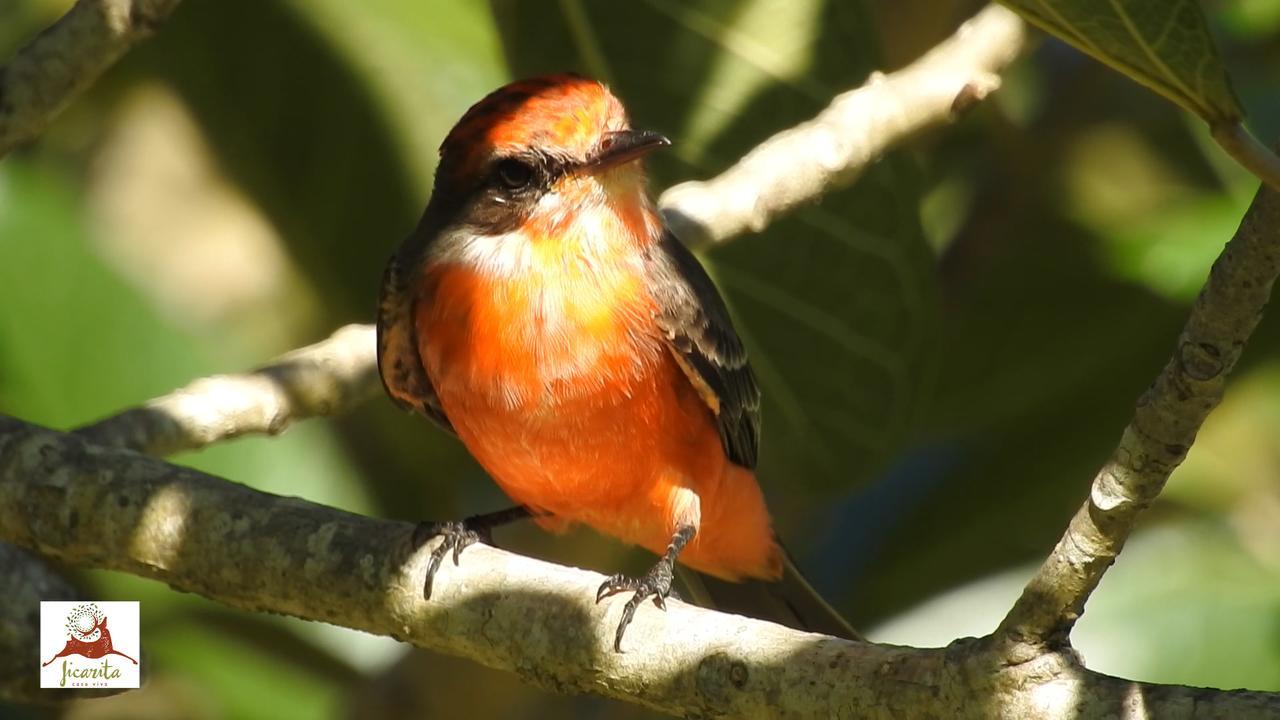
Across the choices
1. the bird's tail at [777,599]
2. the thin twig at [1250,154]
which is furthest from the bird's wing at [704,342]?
the thin twig at [1250,154]

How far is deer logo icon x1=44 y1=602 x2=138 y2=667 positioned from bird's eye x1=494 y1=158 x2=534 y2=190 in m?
1.69

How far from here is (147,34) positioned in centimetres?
383

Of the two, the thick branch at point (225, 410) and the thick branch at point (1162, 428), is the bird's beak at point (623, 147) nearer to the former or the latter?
the thick branch at point (225, 410)

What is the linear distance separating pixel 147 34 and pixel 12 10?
3061 millimetres

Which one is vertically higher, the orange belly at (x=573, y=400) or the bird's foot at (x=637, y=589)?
the orange belly at (x=573, y=400)

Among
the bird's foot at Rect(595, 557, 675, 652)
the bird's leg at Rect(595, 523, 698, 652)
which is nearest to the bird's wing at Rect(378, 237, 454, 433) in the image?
the bird's leg at Rect(595, 523, 698, 652)

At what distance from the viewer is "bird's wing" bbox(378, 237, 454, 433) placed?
15.6 feet

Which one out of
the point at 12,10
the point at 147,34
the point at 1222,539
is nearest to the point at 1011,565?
the point at 1222,539

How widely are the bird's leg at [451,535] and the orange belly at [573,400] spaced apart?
0.15 meters

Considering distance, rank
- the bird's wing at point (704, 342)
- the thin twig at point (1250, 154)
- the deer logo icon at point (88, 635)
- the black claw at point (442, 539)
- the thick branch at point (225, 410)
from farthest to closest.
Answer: the bird's wing at point (704, 342) < the deer logo icon at point (88, 635) < the thick branch at point (225, 410) < the black claw at point (442, 539) < the thin twig at point (1250, 154)

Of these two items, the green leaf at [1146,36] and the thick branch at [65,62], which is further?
the thick branch at [65,62]

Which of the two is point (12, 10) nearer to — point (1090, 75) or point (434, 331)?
point (434, 331)

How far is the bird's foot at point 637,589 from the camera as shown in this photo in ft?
11.1

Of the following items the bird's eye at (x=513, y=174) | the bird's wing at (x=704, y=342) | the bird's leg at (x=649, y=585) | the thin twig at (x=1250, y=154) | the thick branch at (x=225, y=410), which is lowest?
the thin twig at (x=1250, y=154)
